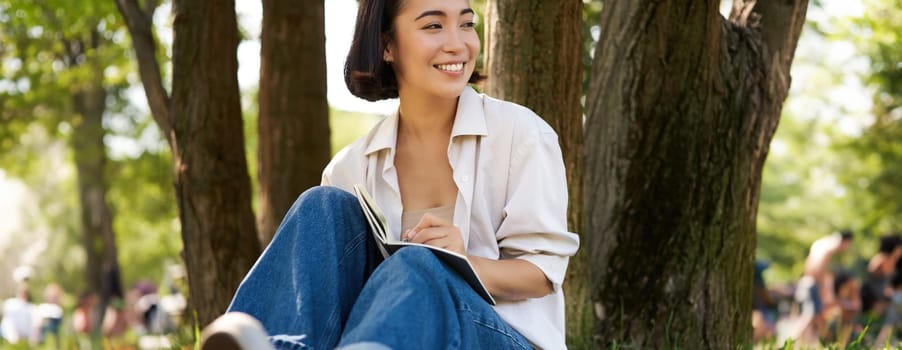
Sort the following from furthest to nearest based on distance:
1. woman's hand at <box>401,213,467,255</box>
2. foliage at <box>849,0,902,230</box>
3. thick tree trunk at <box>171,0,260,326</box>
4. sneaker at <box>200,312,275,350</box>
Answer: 1. foliage at <box>849,0,902,230</box>
2. thick tree trunk at <box>171,0,260,326</box>
3. woman's hand at <box>401,213,467,255</box>
4. sneaker at <box>200,312,275,350</box>

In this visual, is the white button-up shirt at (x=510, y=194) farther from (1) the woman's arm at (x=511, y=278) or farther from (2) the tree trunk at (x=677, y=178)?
(2) the tree trunk at (x=677, y=178)

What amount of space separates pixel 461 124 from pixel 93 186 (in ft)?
61.6

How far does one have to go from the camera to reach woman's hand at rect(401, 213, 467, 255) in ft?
9.51

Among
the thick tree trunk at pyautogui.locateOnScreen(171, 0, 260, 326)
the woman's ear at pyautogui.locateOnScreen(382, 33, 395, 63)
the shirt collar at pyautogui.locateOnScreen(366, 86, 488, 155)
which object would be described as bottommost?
the thick tree trunk at pyautogui.locateOnScreen(171, 0, 260, 326)

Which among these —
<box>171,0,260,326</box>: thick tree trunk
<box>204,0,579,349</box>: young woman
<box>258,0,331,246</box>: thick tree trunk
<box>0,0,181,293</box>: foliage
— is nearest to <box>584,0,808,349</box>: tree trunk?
<box>204,0,579,349</box>: young woman

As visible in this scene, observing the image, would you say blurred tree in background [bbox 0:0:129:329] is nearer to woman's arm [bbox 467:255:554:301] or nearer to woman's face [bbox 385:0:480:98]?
woman's face [bbox 385:0:480:98]

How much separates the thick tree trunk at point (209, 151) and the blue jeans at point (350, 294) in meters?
3.31

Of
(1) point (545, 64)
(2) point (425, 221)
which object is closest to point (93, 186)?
(1) point (545, 64)

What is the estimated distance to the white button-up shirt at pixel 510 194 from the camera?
306 centimetres

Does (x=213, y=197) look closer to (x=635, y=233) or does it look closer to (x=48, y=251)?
(x=635, y=233)

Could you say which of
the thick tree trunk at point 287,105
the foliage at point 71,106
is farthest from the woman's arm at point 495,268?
the foliage at point 71,106

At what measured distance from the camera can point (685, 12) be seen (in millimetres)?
5062

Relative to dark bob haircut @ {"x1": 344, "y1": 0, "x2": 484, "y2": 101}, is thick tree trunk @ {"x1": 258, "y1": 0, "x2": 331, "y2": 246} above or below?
below

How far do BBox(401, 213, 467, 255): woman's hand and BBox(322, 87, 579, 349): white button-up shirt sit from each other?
0.21 metres
